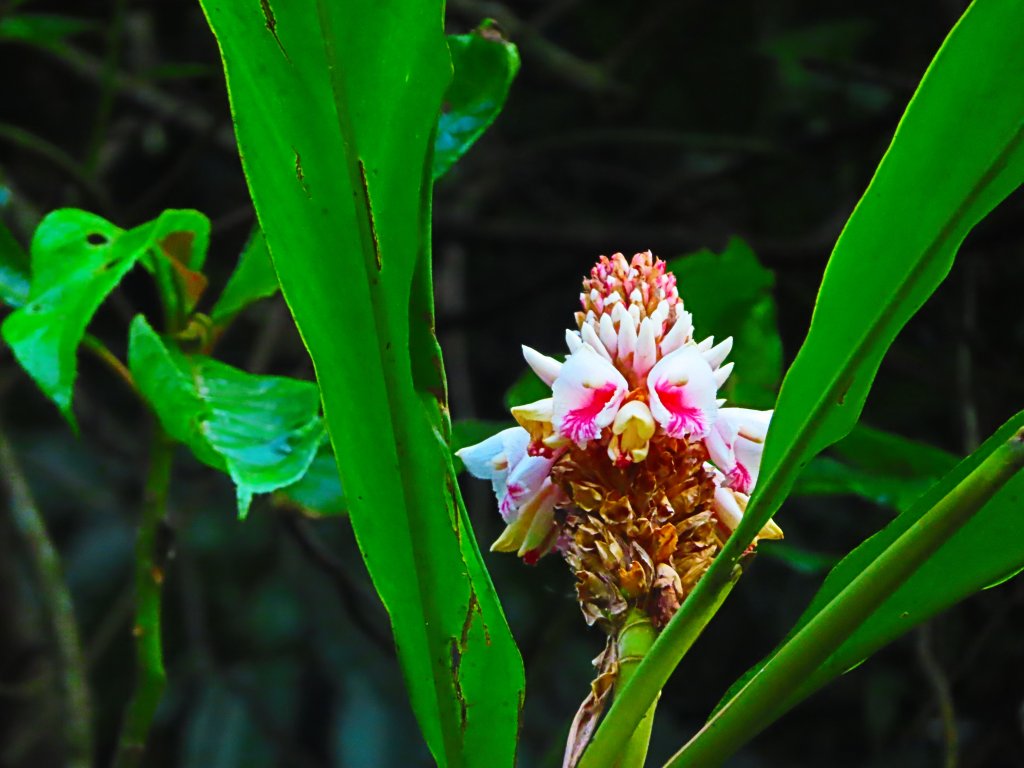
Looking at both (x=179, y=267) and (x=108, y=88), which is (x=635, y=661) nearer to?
(x=179, y=267)

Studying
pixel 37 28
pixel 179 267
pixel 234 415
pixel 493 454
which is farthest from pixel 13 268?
pixel 37 28

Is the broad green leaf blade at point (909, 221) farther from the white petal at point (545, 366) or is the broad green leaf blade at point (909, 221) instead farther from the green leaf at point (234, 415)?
the green leaf at point (234, 415)

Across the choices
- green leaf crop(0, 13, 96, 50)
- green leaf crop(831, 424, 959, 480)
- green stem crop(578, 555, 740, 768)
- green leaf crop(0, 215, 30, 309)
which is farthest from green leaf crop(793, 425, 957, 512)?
green leaf crop(0, 13, 96, 50)

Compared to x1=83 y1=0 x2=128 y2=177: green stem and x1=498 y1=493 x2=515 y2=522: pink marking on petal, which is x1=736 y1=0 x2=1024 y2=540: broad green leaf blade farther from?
x1=83 y1=0 x2=128 y2=177: green stem

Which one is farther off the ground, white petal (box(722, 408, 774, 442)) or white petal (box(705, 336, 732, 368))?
white petal (box(705, 336, 732, 368))

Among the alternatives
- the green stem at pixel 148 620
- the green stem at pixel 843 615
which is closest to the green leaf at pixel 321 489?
the green stem at pixel 148 620
